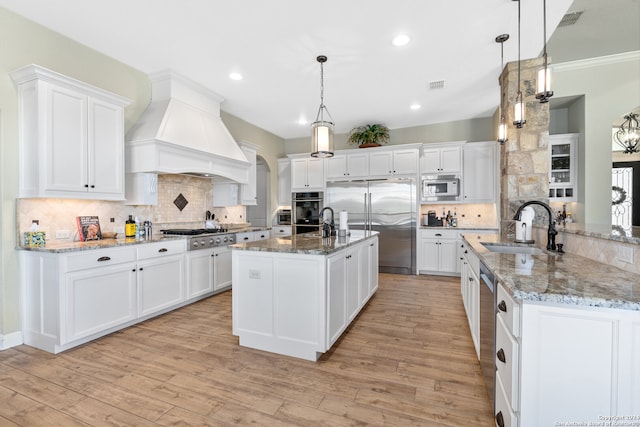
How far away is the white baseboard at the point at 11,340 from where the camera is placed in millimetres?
2596

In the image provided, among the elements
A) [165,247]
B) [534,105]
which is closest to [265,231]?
[165,247]

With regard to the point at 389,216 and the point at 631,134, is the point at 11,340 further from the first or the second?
the point at 631,134

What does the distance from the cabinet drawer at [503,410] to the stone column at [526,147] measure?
258cm

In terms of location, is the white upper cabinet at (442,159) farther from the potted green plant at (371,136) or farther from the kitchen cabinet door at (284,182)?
the kitchen cabinet door at (284,182)

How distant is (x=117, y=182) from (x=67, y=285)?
122 centimetres

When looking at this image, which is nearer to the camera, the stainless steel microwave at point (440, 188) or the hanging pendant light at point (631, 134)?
the hanging pendant light at point (631, 134)

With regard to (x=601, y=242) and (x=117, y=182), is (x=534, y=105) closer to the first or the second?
(x=601, y=242)

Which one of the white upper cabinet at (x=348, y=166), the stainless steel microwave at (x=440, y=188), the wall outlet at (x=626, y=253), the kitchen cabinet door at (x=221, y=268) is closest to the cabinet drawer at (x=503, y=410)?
the wall outlet at (x=626, y=253)

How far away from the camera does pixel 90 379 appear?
2.14 m

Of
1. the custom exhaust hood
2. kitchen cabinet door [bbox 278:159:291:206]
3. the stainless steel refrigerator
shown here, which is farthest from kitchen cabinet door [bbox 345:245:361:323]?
kitchen cabinet door [bbox 278:159:291:206]

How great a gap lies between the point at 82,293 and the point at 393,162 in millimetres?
5001

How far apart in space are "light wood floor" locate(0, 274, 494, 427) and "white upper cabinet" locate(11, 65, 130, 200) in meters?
1.49

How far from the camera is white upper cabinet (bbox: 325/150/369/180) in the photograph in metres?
5.98

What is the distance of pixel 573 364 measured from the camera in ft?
3.67
